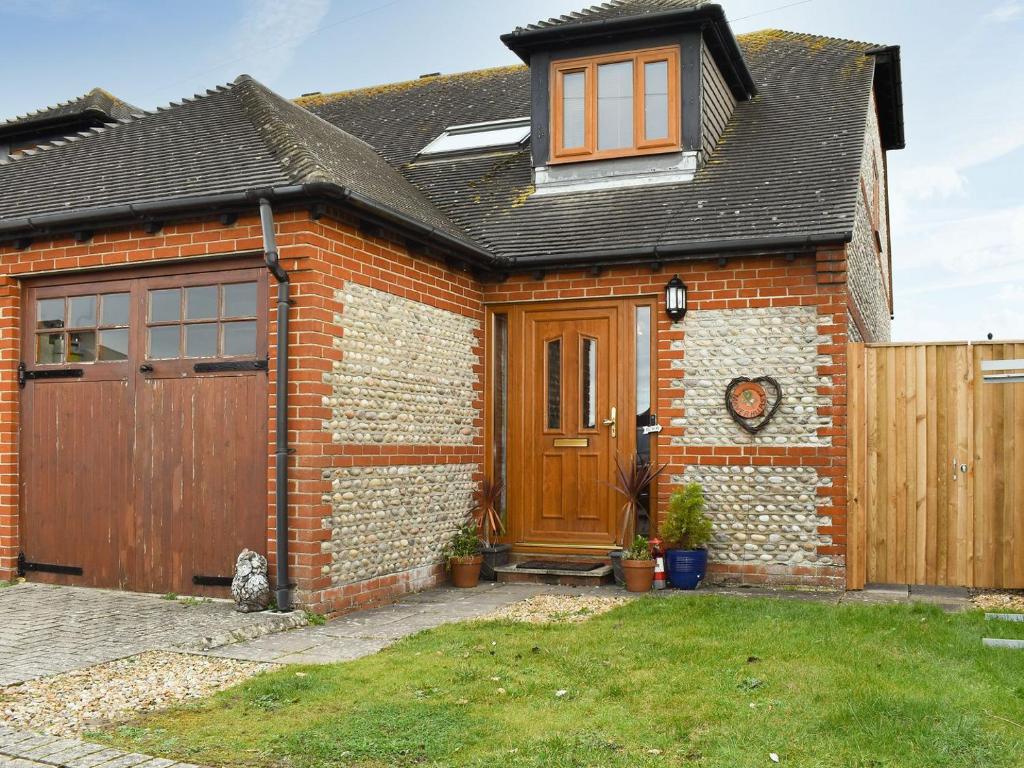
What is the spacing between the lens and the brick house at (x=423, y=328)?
24.5 ft

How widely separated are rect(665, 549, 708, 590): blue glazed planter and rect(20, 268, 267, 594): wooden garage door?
3617 mm

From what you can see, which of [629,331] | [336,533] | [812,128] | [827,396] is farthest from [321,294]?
[812,128]

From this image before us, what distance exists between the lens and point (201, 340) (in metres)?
7.75

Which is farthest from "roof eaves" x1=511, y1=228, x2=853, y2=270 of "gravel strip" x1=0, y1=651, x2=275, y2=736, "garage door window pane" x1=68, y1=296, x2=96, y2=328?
"gravel strip" x1=0, y1=651, x2=275, y2=736

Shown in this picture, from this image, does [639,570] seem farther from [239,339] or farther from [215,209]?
[215,209]

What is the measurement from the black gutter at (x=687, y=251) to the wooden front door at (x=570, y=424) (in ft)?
1.57

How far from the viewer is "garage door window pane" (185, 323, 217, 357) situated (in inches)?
303

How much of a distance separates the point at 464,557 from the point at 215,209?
3.78m

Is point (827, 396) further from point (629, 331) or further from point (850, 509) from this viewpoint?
point (629, 331)

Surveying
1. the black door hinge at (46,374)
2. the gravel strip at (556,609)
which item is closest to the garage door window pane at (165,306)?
the black door hinge at (46,374)

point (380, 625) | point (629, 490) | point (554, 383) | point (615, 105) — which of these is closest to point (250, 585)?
point (380, 625)

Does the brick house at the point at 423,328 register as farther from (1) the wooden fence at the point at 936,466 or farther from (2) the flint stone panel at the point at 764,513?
(1) the wooden fence at the point at 936,466

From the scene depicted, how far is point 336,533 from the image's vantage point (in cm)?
738

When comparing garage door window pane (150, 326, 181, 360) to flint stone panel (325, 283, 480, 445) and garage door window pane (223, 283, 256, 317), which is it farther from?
flint stone panel (325, 283, 480, 445)
